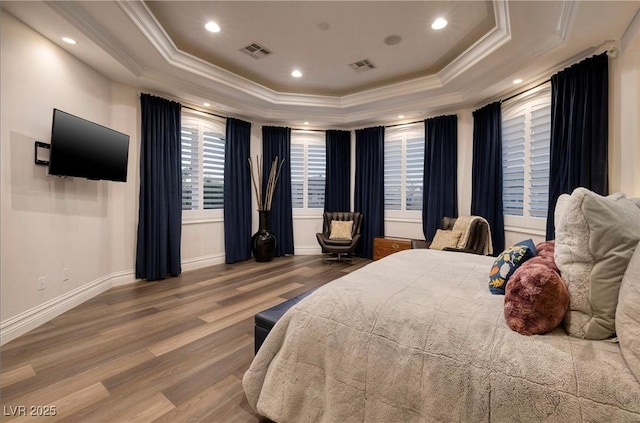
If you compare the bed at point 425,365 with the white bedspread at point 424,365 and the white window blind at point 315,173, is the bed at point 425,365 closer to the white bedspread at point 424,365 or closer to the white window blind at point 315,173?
the white bedspread at point 424,365

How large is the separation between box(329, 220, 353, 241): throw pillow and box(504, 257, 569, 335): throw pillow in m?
4.20

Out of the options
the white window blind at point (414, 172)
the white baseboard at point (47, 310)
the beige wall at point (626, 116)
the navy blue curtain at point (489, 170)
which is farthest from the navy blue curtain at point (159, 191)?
the beige wall at point (626, 116)

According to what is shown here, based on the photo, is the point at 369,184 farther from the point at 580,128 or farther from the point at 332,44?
the point at 580,128

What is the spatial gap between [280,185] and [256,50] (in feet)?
8.48

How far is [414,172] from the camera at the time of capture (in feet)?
17.1

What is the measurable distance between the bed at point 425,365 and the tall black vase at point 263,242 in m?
3.66

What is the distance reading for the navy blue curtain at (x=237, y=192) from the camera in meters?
4.96

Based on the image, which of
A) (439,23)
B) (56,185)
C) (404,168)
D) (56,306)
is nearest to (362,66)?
(439,23)

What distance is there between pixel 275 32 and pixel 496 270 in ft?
10.5

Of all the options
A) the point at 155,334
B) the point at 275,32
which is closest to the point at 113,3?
the point at 275,32

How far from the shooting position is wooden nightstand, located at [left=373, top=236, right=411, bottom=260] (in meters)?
4.92

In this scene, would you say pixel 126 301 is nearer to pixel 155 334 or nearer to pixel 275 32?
pixel 155 334

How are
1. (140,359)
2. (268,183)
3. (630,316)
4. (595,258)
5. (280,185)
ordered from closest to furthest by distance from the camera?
(630,316)
(595,258)
(140,359)
(268,183)
(280,185)

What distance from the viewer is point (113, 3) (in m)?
2.36
